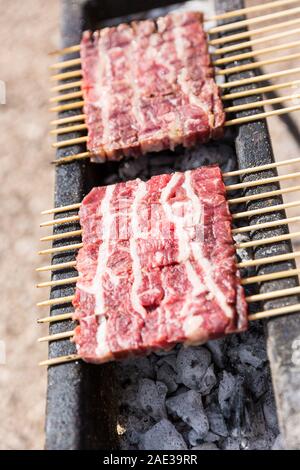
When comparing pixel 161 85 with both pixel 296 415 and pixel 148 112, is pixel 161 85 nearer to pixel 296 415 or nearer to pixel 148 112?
pixel 148 112

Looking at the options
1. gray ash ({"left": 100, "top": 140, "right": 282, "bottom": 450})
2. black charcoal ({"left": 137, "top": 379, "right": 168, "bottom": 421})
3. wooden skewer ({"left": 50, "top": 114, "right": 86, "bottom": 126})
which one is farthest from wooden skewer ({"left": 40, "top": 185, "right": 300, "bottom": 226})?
black charcoal ({"left": 137, "top": 379, "right": 168, "bottom": 421})

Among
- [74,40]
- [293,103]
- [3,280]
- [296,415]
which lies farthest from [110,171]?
[296,415]

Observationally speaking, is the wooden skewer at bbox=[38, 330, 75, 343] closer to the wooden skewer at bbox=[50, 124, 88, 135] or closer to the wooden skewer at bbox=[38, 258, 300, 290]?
the wooden skewer at bbox=[38, 258, 300, 290]

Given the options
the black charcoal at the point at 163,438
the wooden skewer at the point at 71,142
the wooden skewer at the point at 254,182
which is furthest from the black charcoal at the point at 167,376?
the wooden skewer at the point at 71,142

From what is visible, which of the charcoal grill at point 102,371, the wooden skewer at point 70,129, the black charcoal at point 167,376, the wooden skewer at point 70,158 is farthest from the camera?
the wooden skewer at point 70,129

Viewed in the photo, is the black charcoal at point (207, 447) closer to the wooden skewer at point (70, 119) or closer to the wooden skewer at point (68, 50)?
the wooden skewer at point (70, 119)

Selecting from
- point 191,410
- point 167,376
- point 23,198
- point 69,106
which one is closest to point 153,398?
point 167,376
